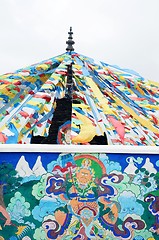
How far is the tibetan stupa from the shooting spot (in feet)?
13.1

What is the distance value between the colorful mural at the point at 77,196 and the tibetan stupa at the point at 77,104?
2.43 ft

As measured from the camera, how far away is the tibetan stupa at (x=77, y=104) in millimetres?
3998

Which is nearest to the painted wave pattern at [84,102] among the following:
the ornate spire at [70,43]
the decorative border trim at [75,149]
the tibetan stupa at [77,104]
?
the tibetan stupa at [77,104]

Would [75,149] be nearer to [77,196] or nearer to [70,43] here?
[77,196]

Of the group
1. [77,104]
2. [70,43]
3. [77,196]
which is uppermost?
[70,43]

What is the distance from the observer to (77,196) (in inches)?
114

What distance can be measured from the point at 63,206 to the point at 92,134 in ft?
3.56

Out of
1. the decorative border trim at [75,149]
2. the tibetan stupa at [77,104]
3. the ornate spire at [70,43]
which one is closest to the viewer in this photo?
the decorative border trim at [75,149]

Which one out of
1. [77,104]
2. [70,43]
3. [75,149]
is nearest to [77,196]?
[75,149]

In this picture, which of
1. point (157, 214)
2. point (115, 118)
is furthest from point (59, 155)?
point (115, 118)

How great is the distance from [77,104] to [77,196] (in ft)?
5.79

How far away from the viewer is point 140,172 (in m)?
2.95

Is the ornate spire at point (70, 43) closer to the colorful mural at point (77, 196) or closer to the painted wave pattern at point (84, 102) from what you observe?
the painted wave pattern at point (84, 102)

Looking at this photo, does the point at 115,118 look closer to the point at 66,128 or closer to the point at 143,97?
the point at 66,128
